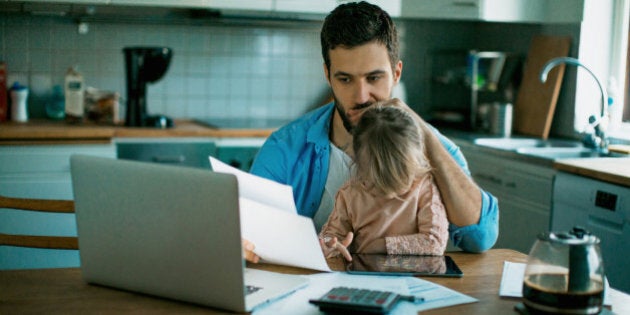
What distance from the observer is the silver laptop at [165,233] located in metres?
1.25

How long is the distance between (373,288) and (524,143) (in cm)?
269

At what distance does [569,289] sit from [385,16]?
1.02 m

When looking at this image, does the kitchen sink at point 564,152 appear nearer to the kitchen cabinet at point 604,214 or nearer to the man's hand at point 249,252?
the kitchen cabinet at point 604,214

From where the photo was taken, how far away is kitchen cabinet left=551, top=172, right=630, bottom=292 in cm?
288

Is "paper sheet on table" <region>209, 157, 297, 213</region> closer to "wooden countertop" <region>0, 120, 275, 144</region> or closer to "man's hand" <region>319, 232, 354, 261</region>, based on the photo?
"man's hand" <region>319, 232, 354, 261</region>

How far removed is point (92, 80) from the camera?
4160 mm

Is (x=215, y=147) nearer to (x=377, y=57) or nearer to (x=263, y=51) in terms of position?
(x=263, y=51)

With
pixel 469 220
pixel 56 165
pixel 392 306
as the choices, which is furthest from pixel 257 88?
pixel 392 306

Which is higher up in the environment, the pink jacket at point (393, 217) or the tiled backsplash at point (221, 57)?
the tiled backsplash at point (221, 57)

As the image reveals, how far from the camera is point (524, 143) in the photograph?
3.94 m

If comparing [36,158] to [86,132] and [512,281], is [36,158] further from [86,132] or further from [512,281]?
[512,281]

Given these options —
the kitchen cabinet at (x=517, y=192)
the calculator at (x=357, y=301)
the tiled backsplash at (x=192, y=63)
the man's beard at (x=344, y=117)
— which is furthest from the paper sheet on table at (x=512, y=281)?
the tiled backsplash at (x=192, y=63)

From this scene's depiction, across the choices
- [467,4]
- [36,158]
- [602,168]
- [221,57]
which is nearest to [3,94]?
[36,158]

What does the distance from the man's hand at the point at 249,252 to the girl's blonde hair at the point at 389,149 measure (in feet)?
1.08
